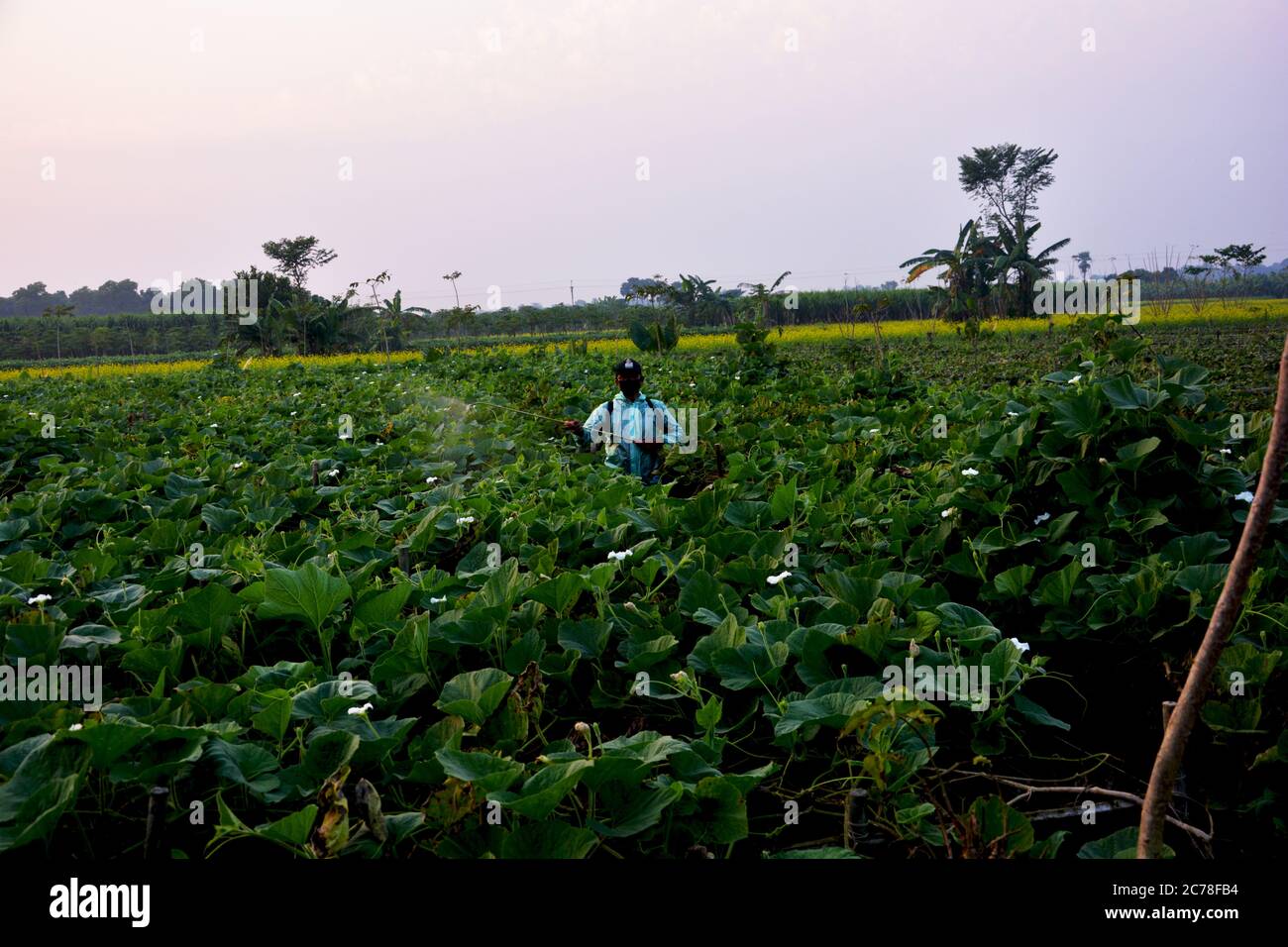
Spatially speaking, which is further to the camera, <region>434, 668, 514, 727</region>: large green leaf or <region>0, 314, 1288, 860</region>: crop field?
<region>434, 668, 514, 727</region>: large green leaf

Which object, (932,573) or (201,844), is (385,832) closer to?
(201,844)

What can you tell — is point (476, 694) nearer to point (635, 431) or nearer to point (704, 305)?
point (635, 431)

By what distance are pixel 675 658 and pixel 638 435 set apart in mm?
3723

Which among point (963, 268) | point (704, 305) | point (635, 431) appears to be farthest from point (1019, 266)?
point (635, 431)

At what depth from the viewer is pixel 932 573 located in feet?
9.62

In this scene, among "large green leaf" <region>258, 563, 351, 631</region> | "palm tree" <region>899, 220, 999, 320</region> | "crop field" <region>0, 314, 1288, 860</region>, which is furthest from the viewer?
"palm tree" <region>899, 220, 999, 320</region>

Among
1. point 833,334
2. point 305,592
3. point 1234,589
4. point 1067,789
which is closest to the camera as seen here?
point 1234,589

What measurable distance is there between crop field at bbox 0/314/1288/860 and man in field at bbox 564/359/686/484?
4.93ft

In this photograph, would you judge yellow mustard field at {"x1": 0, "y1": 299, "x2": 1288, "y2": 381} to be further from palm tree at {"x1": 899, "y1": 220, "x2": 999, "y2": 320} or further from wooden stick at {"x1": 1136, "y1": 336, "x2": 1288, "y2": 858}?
wooden stick at {"x1": 1136, "y1": 336, "x2": 1288, "y2": 858}

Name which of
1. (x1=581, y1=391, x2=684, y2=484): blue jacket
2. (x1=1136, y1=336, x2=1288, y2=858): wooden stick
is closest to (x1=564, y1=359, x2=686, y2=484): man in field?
(x1=581, y1=391, x2=684, y2=484): blue jacket

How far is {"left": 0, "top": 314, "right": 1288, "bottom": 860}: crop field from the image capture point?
4.40 feet

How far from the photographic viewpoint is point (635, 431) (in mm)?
5746
